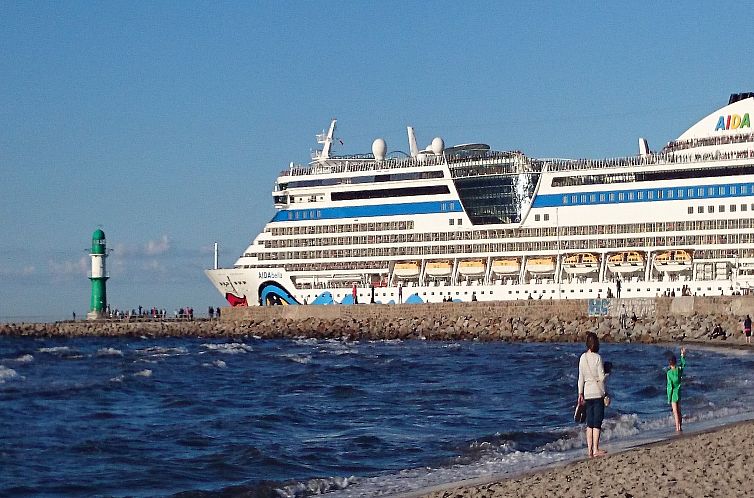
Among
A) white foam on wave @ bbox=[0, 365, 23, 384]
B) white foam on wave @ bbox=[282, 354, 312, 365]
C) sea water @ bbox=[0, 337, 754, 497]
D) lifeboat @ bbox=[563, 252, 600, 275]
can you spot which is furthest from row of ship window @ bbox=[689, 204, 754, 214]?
white foam on wave @ bbox=[0, 365, 23, 384]

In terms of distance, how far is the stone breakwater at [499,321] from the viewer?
54.4 metres

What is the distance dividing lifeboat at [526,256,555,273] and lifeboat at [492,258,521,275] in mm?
727

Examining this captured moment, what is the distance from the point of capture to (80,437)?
2227 centimetres

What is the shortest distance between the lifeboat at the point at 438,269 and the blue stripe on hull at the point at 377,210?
3.48 m

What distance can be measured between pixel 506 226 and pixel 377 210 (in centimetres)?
880

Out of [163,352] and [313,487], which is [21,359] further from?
[313,487]

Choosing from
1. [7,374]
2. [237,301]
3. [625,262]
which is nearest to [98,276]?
[237,301]

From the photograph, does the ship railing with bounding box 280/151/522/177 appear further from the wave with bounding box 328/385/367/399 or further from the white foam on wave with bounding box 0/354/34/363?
the wave with bounding box 328/385/367/399

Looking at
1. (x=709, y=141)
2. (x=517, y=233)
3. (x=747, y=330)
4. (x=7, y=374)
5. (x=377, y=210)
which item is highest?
(x=709, y=141)

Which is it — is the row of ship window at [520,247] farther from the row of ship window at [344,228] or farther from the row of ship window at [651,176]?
the row of ship window at [651,176]

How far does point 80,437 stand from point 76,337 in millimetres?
60344

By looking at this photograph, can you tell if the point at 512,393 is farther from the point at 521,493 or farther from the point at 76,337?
the point at 76,337

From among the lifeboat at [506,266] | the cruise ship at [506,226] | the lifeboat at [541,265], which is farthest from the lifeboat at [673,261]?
the lifeboat at [506,266]

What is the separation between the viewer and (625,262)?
70.5 metres
